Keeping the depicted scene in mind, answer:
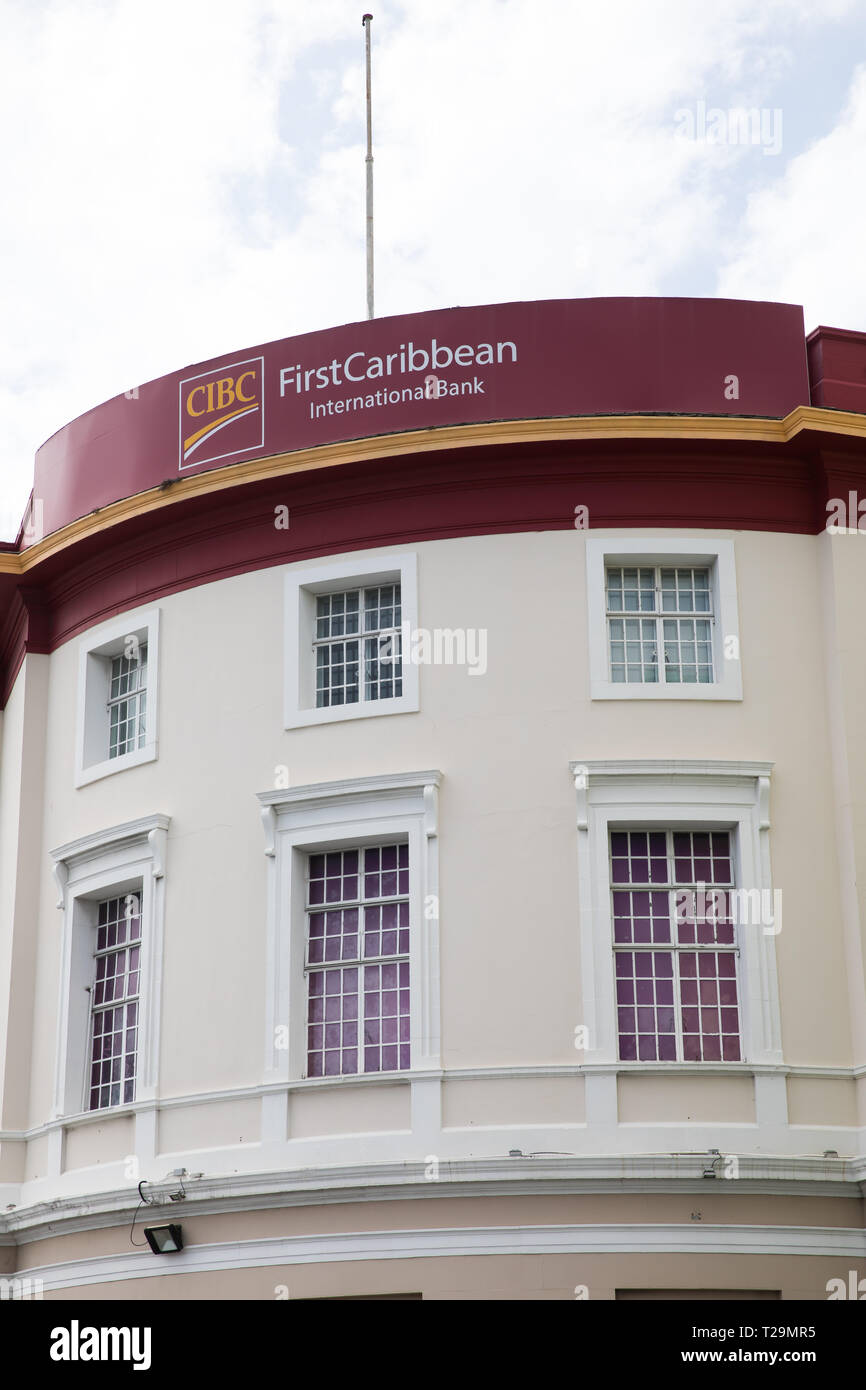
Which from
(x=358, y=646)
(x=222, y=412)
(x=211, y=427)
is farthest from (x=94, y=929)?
(x=222, y=412)

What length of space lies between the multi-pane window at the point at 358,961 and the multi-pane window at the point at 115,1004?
240 centimetres

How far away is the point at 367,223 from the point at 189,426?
5519 mm

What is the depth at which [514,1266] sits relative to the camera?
19844 mm

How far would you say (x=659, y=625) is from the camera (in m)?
22.4

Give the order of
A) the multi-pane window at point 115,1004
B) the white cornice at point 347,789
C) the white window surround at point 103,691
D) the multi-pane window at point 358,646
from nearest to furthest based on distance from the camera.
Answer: the white cornice at point 347,789 < the multi-pane window at point 358,646 < the multi-pane window at point 115,1004 < the white window surround at point 103,691

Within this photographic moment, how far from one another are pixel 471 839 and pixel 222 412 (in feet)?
20.3

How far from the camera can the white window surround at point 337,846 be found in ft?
69.1

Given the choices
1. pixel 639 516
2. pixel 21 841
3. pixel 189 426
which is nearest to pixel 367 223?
pixel 189 426

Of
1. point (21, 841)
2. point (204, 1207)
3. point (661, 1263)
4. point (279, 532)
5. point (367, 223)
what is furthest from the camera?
point (367, 223)

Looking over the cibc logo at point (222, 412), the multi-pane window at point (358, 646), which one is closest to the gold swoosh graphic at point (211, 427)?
the cibc logo at point (222, 412)

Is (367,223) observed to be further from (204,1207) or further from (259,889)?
(204,1207)

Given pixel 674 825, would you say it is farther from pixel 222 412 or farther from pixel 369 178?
pixel 369 178

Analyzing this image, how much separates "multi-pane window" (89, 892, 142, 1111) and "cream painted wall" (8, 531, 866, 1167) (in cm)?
96

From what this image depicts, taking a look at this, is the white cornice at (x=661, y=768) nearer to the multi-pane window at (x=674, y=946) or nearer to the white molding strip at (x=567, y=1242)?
the multi-pane window at (x=674, y=946)
